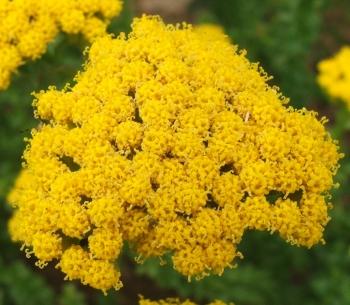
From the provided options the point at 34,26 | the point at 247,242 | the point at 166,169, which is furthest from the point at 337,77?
the point at 166,169

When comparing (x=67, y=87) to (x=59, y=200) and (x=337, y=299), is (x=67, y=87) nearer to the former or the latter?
(x=59, y=200)

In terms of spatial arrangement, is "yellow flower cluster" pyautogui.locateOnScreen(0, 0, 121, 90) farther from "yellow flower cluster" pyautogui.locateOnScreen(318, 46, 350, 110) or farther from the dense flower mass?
"yellow flower cluster" pyautogui.locateOnScreen(318, 46, 350, 110)

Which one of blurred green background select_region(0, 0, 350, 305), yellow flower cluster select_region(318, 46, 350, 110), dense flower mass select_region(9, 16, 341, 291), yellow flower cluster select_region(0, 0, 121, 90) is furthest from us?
yellow flower cluster select_region(318, 46, 350, 110)

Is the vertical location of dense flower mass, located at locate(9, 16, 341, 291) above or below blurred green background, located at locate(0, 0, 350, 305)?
below

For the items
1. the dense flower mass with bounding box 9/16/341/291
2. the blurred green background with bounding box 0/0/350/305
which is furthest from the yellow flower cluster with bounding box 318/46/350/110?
the dense flower mass with bounding box 9/16/341/291

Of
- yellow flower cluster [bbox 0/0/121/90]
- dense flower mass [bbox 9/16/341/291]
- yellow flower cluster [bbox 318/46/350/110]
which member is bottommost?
dense flower mass [bbox 9/16/341/291]

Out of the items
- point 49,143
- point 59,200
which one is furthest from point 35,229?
point 49,143

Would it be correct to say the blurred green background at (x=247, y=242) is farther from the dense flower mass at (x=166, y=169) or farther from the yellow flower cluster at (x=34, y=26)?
the dense flower mass at (x=166, y=169)
